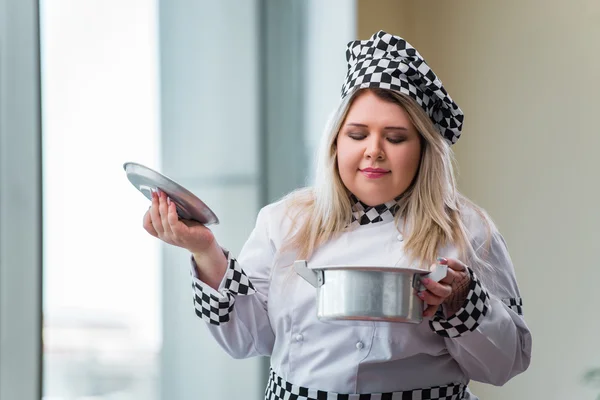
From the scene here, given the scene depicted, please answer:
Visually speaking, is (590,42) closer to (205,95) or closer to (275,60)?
(275,60)

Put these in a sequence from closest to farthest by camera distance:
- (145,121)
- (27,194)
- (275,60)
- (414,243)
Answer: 1. (414,243)
2. (27,194)
3. (145,121)
4. (275,60)

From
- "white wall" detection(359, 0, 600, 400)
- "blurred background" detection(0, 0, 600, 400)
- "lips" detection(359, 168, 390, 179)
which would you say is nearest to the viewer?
"lips" detection(359, 168, 390, 179)

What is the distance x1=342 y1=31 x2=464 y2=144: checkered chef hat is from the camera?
1.29m

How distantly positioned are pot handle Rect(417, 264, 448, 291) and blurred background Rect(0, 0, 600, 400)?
2.60 feet

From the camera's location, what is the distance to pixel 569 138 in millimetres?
2484

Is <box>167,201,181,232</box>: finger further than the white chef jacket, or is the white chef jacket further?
the white chef jacket

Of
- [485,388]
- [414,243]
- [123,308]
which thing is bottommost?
[485,388]

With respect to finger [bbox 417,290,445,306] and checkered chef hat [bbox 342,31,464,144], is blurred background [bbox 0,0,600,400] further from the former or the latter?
finger [bbox 417,290,445,306]

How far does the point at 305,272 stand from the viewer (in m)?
1.12

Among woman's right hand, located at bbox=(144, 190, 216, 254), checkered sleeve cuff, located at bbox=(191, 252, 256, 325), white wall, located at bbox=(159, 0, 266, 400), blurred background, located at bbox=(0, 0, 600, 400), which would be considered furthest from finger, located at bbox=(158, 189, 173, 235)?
white wall, located at bbox=(159, 0, 266, 400)

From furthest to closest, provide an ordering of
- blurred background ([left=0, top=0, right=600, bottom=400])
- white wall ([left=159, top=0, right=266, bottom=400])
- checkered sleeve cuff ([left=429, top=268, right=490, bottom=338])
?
1. white wall ([left=159, top=0, right=266, bottom=400])
2. blurred background ([left=0, top=0, right=600, bottom=400])
3. checkered sleeve cuff ([left=429, top=268, right=490, bottom=338])

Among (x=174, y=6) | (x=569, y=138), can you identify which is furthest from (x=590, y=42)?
(x=174, y=6)

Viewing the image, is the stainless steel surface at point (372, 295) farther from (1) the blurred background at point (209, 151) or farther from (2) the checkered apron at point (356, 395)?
(1) the blurred background at point (209, 151)

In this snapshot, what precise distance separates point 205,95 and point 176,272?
1.58ft
